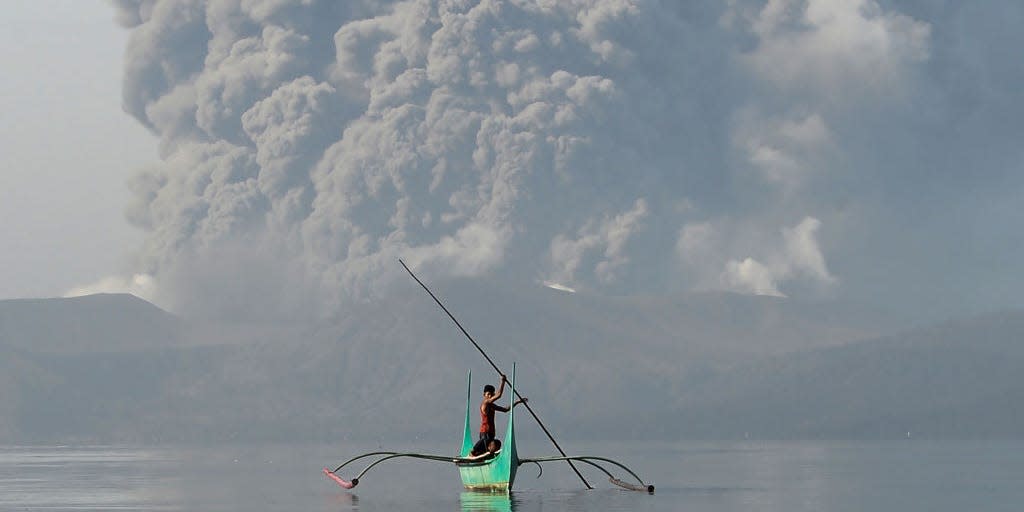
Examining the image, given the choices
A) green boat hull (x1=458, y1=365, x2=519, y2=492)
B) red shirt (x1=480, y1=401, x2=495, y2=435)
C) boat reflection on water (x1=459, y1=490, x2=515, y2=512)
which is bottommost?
boat reflection on water (x1=459, y1=490, x2=515, y2=512)

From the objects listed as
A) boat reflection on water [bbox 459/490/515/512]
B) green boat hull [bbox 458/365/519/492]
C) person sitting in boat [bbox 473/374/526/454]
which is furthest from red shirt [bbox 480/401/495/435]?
boat reflection on water [bbox 459/490/515/512]

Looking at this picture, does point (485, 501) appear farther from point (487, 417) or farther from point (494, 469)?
point (487, 417)

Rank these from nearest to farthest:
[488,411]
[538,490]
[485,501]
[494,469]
→ [488,411], [485,501], [494,469], [538,490]

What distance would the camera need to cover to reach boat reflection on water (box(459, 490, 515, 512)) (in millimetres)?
51500

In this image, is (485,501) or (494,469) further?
(494,469)

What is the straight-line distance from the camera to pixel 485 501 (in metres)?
54.9

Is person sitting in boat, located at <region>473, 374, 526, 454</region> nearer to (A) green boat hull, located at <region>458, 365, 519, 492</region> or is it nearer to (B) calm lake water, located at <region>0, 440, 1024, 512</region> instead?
(A) green boat hull, located at <region>458, 365, 519, 492</region>

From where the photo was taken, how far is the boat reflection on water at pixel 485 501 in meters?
51.5

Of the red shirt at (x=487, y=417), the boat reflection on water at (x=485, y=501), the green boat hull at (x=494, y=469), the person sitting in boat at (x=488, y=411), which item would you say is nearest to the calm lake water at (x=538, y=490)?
the boat reflection on water at (x=485, y=501)

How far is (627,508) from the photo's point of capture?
53.5 meters

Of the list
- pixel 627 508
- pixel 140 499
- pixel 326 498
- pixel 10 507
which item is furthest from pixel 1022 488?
pixel 10 507

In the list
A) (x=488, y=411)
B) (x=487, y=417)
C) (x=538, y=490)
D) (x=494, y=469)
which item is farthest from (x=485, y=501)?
(x=538, y=490)

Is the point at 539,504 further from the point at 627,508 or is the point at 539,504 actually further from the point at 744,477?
the point at 744,477

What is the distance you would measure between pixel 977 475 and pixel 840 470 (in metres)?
9.20
